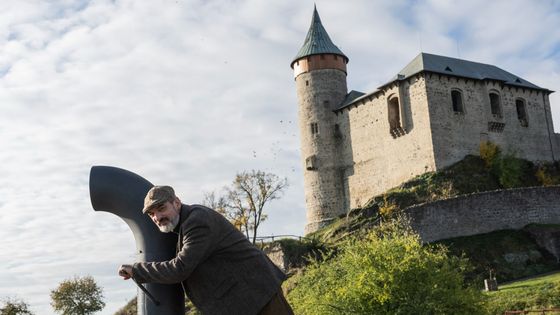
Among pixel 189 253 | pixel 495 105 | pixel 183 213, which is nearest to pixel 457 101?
pixel 495 105

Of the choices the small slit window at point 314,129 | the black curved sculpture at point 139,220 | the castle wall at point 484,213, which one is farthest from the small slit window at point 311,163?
the black curved sculpture at point 139,220

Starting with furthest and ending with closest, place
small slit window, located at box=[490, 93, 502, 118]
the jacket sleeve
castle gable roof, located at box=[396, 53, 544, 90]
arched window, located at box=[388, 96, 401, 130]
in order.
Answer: small slit window, located at box=[490, 93, 502, 118] → arched window, located at box=[388, 96, 401, 130] → castle gable roof, located at box=[396, 53, 544, 90] → the jacket sleeve

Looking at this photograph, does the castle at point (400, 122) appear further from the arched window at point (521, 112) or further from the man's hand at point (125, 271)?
the man's hand at point (125, 271)

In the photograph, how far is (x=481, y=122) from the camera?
4866cm

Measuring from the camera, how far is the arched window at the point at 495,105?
4960 centimetres

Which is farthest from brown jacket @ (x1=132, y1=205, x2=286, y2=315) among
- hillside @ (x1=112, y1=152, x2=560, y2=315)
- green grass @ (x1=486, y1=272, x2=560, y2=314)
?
hillside @ (x1=112, y1=152, x2=560, y2=315)

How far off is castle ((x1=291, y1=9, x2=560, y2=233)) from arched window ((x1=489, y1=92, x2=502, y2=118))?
0.08 meters

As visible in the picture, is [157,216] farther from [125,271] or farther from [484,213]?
[484,213]

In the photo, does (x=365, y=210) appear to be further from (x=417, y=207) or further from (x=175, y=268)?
(x=175, y=268)

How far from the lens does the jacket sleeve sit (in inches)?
173

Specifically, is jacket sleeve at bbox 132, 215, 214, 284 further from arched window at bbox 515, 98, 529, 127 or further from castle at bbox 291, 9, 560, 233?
arched window at bbox 515, 98, 529, 127

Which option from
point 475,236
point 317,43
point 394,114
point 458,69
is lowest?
point 475,236

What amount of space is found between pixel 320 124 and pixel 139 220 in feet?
159

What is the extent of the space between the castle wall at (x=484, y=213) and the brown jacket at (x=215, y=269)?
32.2 metres
